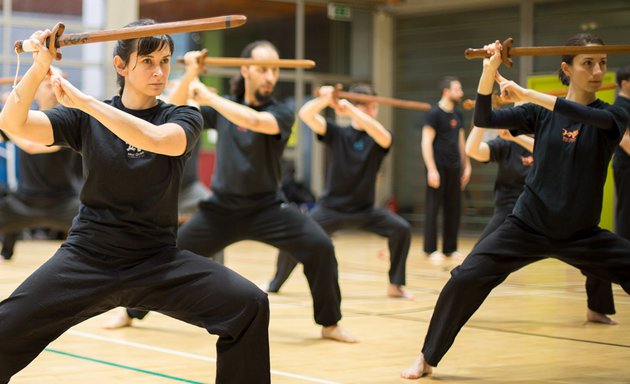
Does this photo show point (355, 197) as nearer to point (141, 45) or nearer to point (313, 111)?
point (313, 111)

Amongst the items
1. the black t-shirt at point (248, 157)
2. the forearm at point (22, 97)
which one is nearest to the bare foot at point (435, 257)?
the black t-shirt at point (248, 157)

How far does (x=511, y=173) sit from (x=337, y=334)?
214 centimetres

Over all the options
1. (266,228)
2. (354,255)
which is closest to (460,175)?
(354,255)

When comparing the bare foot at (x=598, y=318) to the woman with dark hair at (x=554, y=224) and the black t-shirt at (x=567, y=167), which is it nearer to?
the woman with dark hair at (x=554, y=224)

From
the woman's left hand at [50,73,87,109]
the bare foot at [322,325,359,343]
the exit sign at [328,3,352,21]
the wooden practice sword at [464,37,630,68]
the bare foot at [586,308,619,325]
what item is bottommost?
the bare foot at [586,308,619,325]

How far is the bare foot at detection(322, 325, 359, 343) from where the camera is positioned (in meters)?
5.59

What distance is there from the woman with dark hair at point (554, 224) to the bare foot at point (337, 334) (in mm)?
1055

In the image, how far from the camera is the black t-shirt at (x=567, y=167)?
446cm

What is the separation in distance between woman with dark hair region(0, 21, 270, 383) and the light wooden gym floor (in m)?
0.94

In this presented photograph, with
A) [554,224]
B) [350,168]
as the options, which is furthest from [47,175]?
[554,224]

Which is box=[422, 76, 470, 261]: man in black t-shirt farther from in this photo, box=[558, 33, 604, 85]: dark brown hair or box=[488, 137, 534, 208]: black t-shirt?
box=[558, 33, 604, 85]: dark brown hair

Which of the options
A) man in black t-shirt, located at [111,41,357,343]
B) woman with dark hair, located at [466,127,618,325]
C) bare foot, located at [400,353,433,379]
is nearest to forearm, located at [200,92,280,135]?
man in black t-shirt, located at [111,41,357,343]

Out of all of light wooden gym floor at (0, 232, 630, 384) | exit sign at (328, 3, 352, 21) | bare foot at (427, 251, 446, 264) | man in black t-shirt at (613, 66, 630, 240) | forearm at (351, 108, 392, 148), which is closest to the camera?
light wooden gym floor at (0, 232, 630, 384)

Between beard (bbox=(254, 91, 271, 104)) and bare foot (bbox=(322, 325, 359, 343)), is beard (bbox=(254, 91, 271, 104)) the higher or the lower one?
the higher one
